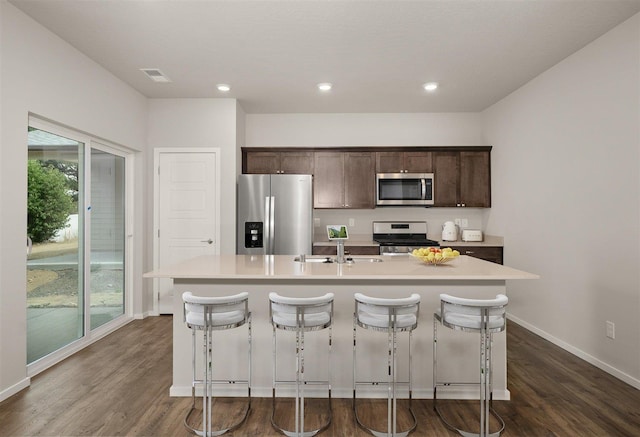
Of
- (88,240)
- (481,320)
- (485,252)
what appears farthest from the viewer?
(485,252)

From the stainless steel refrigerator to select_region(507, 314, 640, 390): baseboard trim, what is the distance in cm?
264

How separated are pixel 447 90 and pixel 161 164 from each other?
3.63m

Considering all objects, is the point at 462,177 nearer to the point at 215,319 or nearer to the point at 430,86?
the point at 430,86

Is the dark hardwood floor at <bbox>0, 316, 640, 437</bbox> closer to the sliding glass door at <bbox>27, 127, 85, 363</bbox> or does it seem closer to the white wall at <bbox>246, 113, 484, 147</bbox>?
the sliding glass door at <bbox>27, 127, 85, 363</bbox>

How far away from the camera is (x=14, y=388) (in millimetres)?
2617

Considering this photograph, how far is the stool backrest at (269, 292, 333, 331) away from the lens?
212 cm

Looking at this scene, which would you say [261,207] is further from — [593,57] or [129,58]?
[593,57]

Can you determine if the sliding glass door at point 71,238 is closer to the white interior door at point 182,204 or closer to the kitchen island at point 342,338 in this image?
the white interior door at point 182,204

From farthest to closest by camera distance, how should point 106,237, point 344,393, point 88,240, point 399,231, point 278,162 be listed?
point 399,231 < point 278,162 < point 106,237 < point 88,240 < point 344,393

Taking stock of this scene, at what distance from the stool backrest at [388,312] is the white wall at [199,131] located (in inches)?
110

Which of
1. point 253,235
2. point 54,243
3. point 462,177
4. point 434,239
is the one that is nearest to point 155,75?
point 54,243

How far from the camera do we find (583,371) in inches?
118

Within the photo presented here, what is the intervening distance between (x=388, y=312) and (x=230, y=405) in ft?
4.26

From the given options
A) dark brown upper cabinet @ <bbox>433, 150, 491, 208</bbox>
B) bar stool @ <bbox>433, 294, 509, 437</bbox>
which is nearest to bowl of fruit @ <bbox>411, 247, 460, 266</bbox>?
bar stool @ <bbox>433, 294, 509, 437</bbox>
